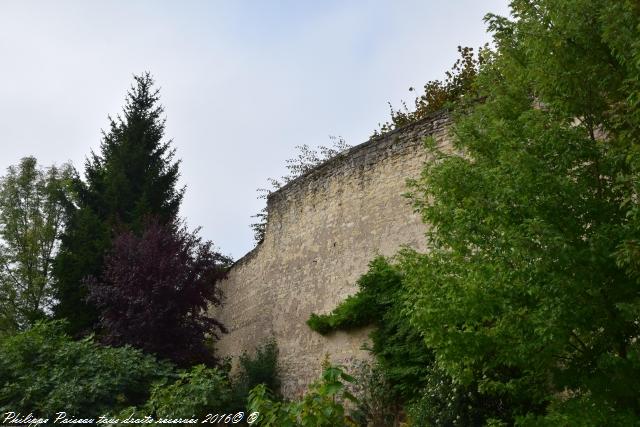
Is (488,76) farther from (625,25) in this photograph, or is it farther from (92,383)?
(92,383)

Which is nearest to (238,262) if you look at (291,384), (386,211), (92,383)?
(291,384)

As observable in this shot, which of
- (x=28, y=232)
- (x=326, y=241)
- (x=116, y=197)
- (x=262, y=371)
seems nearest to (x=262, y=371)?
(x=262, y=371)

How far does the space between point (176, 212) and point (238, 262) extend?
9.35 ft

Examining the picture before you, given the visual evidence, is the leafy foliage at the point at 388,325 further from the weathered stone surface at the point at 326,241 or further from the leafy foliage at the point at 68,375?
the leafy foliage at the point at 68,375

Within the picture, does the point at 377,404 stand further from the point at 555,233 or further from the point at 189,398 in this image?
the point at 555,233

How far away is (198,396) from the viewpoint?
8102 millimetres

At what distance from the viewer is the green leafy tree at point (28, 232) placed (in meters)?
20.5

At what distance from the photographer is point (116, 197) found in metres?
16.6

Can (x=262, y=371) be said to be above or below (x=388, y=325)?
below

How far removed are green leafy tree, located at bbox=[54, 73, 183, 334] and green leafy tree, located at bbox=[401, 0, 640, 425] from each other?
9.83m

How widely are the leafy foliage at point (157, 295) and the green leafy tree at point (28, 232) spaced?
9.05 metres

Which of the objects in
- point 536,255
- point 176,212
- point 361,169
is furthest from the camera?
point 176,212

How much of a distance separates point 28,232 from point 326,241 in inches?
560

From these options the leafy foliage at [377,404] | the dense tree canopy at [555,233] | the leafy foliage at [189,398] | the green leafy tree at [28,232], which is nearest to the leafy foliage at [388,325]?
the leafy foliage at [377,404]
